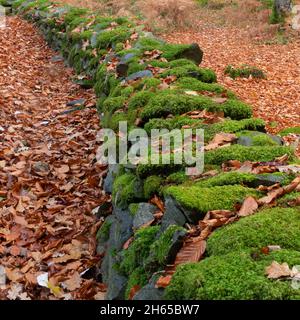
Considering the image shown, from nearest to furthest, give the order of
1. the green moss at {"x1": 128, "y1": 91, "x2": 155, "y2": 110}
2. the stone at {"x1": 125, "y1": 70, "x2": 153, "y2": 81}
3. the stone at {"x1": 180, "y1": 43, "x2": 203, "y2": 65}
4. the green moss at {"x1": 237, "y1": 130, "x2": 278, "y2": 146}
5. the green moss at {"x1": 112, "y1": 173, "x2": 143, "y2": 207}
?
1. the green moss at {"x1": 237, "y1": 130, "x2": 278, "y2": 146}
2. the green moss at {"x1": 112, "y1": 173, "x2": 143, "y2": 207}
3. the green moss at {"x1": 128, "y1": 91, "x2": 155, "y2": 110}
4. the stone at {"x1": 125, "y1": 70, "x2": 153, "y2": 81}
5. the stone at {"x1": 180, "y1": 43, "x2": 203, "y2": 65}

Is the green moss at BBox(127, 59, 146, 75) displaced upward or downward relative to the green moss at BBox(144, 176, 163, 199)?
upward

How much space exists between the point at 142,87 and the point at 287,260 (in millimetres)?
4228

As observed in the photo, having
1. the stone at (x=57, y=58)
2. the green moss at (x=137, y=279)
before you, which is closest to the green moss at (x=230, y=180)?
the green moss at (x=137, y=279)

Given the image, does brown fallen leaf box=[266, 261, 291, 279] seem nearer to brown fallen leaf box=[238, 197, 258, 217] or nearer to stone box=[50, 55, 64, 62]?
brown fallen leaf box=[238, 197, 258, 217]

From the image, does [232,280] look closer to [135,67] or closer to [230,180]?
[230,180]

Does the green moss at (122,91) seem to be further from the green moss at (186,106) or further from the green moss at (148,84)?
the green moss at (186,106)

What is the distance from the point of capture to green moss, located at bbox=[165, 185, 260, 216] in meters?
3.13

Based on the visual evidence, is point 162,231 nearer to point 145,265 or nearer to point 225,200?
point 145,265

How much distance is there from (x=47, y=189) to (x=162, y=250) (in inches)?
131

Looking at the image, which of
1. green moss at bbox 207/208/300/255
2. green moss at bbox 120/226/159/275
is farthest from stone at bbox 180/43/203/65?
green moss at bbox 207/208/300/255

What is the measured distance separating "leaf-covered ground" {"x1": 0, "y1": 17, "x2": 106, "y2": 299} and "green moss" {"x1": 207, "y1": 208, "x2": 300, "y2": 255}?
1.82 metres

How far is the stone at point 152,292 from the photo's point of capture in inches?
108

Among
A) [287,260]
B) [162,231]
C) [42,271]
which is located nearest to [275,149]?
[162,231]

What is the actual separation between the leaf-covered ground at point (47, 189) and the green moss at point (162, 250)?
4.04ft
